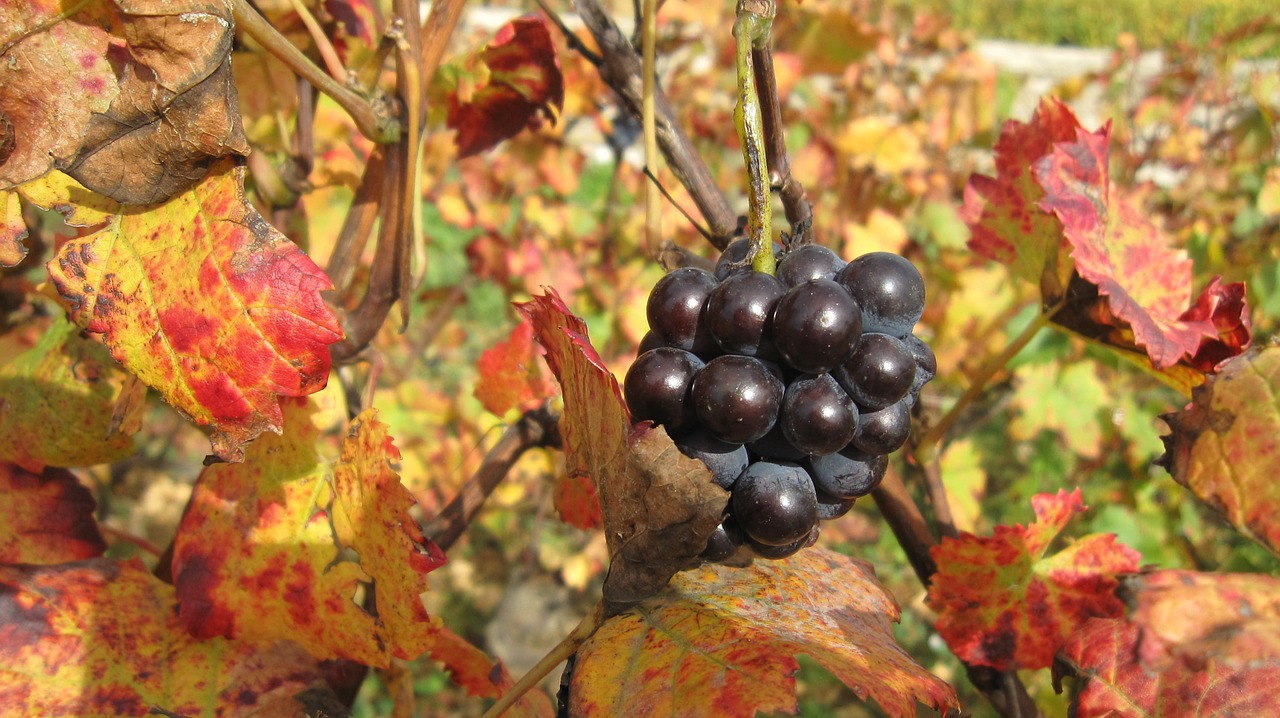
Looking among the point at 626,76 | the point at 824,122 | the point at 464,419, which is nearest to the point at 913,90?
the point at 824,122

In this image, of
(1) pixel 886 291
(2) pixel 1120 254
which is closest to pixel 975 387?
(2) pixel 1120 254

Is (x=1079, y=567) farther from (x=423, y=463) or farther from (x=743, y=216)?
(x=423, y=463)

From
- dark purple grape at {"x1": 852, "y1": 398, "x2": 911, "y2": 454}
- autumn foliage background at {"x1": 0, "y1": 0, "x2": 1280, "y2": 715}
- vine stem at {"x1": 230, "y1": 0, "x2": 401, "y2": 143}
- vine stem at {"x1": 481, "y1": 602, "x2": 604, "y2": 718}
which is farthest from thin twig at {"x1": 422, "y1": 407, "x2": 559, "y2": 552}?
dark purple grape at {"x1": 852, "y1": 398, "x2": 911, "y2": 454}

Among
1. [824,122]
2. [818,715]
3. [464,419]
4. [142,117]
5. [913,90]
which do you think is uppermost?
[913,90]

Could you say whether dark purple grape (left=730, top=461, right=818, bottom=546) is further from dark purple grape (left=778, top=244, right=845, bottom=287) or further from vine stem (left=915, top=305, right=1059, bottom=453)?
vine stem (left=915, top=305, right=1059, bottom=453)

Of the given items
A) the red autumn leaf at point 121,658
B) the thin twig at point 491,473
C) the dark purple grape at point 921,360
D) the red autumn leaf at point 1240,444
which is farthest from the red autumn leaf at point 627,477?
the red autumn leaf at point 1240,444

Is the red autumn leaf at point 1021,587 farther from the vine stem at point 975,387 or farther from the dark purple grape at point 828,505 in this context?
the dark purple grape at point 828,505
